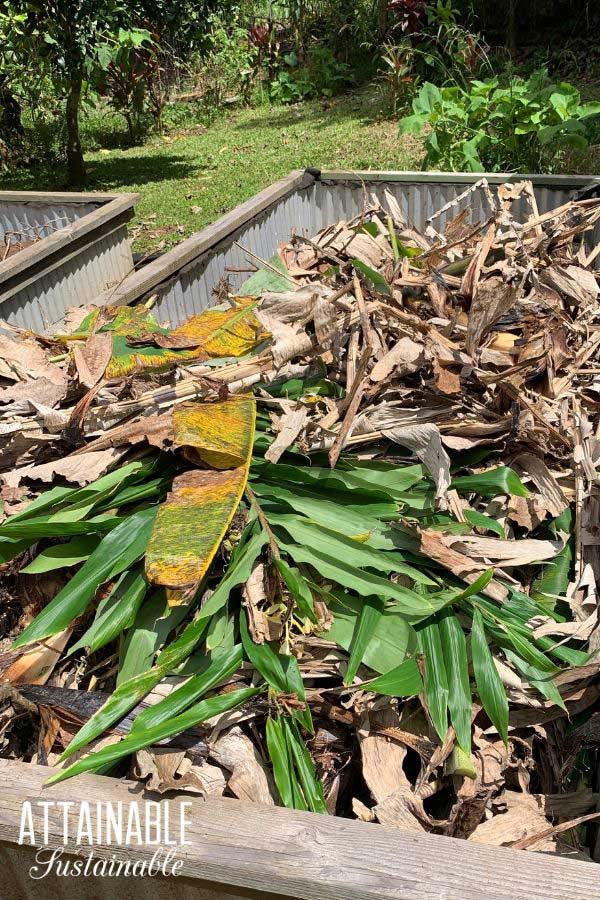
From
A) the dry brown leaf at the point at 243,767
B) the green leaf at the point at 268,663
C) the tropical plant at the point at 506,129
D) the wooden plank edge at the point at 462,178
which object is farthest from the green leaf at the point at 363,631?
the tropical plant at the point at 506,129

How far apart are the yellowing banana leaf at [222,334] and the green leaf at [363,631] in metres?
0.95

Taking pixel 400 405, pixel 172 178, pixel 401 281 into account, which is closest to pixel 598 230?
pixel 401 281

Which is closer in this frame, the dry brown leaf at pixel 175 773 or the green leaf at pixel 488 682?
the dry brown leaf at pixel 175 773

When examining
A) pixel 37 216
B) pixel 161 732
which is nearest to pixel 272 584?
pixel 161 732

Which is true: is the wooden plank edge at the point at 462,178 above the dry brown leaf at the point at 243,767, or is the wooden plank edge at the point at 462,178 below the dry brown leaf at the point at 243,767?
above

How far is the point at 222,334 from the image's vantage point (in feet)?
7.55

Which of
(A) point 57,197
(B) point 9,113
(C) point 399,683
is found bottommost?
(C) point 399,683

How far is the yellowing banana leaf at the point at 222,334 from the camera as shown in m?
2.22

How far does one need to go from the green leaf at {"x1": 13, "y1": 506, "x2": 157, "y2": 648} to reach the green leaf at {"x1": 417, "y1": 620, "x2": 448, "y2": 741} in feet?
1.98

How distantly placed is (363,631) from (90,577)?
564 millimetres

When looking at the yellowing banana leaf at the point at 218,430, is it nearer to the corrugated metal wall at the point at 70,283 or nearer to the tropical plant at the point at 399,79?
the corrugated metal wall at the point at 70,283

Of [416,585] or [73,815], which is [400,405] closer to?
[416,585]

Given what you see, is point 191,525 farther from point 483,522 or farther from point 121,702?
point 483,522

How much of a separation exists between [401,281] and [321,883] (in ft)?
5.50
